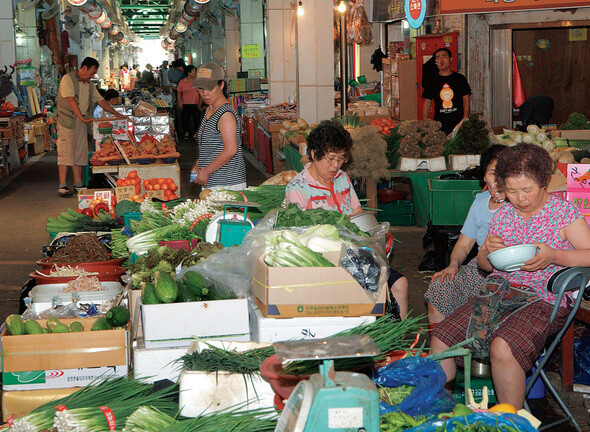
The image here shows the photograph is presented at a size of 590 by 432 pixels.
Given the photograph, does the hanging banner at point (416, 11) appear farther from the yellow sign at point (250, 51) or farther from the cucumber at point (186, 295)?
the yellow sign at point (250, 51)

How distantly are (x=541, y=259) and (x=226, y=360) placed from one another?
64.3 inches

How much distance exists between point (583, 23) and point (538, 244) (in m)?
7.96

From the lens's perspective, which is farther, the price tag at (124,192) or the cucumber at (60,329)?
the price tag at (124,192)

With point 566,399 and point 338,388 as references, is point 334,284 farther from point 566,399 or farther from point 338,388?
point 566,399

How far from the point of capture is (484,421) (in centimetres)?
216

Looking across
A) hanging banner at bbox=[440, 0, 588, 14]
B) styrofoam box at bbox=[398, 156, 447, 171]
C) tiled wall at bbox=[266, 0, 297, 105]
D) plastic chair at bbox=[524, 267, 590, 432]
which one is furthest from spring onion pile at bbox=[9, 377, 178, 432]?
tiled wall at bbox=[266, 0, 297, 105]

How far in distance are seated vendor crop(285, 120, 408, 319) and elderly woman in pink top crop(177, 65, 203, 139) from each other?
14891 millimetres

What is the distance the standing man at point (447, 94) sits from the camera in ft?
31.3

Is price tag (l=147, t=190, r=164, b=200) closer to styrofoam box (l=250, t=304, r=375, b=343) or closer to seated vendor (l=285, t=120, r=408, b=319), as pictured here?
seated vendor (l=285, t=120, r=408, b=319)

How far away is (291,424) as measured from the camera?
1.96 metres

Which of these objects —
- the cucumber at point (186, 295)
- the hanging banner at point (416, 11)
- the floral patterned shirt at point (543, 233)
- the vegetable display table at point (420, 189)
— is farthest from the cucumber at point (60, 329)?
the hanging banner at point (416, 11)

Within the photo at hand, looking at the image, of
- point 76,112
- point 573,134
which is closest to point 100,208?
point 76,112

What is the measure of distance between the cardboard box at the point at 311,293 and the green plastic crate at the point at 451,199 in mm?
3995

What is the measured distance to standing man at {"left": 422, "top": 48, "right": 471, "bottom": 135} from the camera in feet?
31.3
